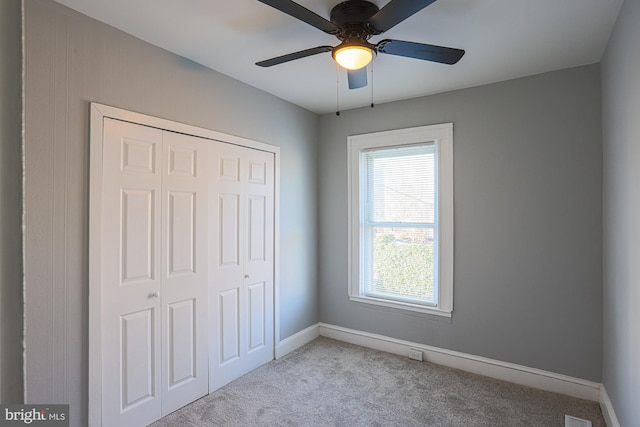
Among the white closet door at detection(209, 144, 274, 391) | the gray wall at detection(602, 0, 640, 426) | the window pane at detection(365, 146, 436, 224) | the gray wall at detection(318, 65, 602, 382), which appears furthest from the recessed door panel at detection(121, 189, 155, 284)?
the gray wall at detection(602, 0, 640, 426)

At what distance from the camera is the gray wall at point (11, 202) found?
0.30 m

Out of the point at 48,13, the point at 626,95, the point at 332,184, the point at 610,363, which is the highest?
the point at 48,13

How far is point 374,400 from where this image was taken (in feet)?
8.83

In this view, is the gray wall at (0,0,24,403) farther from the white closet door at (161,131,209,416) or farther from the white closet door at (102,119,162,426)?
the white closet door at (161,131,209,416)

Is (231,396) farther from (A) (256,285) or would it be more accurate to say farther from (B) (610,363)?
(B) (610,363)

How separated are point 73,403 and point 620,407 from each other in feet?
10.9

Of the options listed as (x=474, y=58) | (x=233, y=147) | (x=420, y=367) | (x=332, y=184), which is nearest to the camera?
(x=474, y=58)

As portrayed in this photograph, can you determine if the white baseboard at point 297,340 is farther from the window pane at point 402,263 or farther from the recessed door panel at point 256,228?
the recessed door panel at point 256,228

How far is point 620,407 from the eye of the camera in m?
A: 2.13

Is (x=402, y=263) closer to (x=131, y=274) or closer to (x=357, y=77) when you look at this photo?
(x=357, y=77)

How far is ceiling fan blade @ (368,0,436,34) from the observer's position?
1.52 meters

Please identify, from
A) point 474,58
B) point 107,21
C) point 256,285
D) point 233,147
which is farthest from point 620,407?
point 107,21

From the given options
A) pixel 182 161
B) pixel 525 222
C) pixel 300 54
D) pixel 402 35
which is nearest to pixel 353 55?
pixel 300 54

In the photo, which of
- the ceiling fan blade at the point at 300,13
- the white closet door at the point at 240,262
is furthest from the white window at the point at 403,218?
the ceiling fan blade at the point at 300,13
